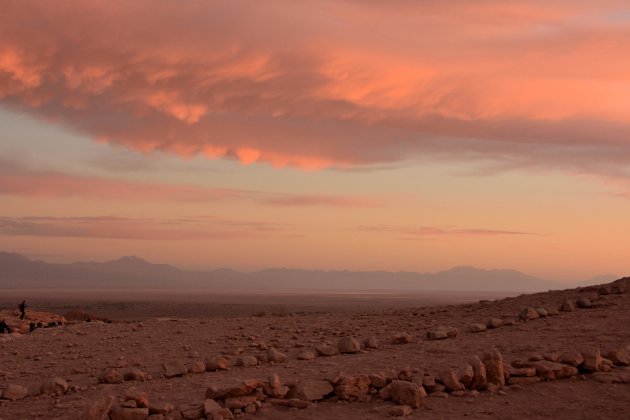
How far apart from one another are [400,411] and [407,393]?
1.54ft

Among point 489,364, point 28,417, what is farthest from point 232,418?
point 489,364

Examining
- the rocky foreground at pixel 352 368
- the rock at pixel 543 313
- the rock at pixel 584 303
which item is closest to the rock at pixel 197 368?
the rocky foreground at pixel 352 368

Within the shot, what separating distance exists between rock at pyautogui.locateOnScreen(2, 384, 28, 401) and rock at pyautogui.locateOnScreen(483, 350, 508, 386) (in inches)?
340

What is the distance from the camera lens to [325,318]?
23.4 m

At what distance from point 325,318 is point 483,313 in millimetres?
5570

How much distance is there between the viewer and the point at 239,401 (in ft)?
37.1

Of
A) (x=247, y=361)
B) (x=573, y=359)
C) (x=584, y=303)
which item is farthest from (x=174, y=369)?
(x=584, y=303)

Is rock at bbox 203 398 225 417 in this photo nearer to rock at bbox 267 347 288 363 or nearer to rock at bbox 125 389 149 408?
rock at bbox 125 389 149 408

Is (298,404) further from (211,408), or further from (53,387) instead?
(53,387)

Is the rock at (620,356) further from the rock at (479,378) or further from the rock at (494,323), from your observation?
the rock at (494,323)

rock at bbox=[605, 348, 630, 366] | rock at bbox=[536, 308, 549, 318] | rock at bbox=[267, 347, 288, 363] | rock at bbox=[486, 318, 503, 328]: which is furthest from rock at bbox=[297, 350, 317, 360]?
rock at bbox=[536, 308, 549, 318]

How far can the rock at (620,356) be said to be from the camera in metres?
13.1

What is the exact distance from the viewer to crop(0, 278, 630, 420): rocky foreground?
1125 cm

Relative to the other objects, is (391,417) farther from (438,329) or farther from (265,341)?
(265,341)
